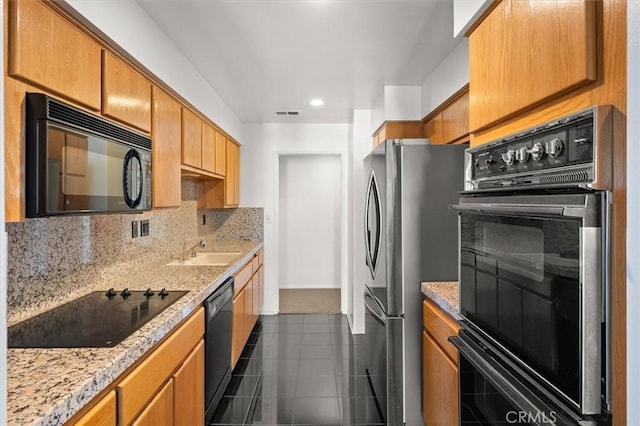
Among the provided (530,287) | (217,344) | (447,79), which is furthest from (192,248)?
(530,287)

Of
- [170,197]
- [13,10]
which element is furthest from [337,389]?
[13,10]

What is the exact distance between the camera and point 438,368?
1911 mm

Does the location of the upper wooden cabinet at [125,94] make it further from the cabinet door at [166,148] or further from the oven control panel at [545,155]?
the oven control panel at [545,155]

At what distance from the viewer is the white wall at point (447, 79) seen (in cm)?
230

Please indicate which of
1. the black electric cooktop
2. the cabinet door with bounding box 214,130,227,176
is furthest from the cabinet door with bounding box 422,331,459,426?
the cabinet door with bounding box 214,130,227,176

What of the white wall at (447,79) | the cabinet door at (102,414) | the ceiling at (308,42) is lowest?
the cabinet door at (102,414)

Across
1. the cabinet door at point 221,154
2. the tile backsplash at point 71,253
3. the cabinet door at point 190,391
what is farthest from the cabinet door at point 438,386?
the cabinet door at point 221,154

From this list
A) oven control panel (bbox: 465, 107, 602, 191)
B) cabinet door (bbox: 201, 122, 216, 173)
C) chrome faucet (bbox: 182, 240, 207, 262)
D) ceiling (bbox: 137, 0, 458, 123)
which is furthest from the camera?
chrome faucet (bbox: 182, 240, 207, 262)

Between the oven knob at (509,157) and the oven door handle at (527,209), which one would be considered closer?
the oven door handle at (527,209)

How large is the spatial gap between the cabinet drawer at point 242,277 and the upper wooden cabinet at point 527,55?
2.12m

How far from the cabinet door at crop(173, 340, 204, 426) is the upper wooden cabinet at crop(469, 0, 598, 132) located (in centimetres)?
171

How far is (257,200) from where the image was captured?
15.4ft

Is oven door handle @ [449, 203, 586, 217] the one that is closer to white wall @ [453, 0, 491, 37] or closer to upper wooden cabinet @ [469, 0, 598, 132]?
upper wooden cabinet @ [469, 0, 598, 132]
